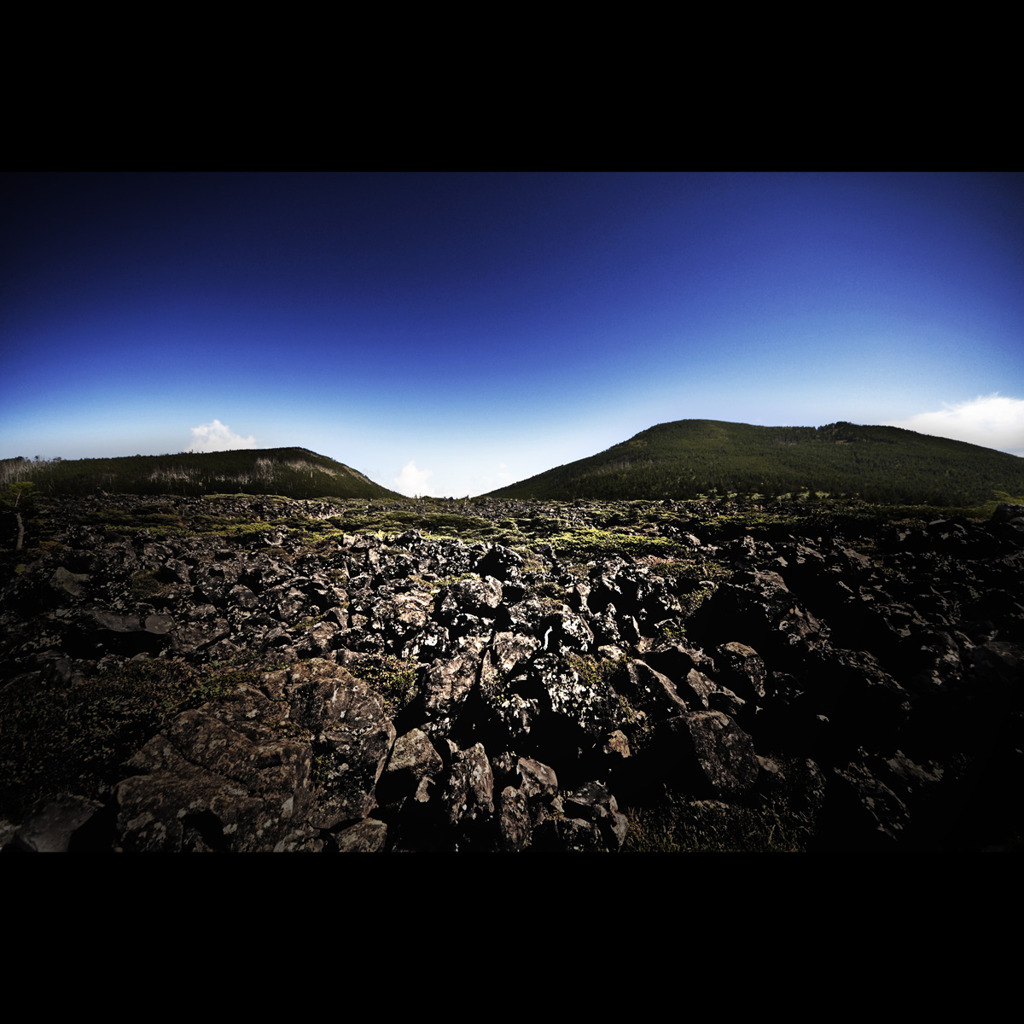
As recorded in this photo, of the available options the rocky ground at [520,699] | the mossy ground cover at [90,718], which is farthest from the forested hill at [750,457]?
the mossy ground cover at [90,718]

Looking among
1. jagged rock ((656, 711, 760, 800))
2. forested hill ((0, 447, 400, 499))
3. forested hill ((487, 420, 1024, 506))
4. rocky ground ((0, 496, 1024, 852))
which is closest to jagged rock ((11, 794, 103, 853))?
rocky ground ((0, 496, 1024, 852))

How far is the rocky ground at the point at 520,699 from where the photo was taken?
3352 mm

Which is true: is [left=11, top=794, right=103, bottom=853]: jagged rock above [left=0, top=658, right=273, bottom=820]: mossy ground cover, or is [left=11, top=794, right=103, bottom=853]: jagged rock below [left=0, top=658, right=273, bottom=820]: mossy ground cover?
below

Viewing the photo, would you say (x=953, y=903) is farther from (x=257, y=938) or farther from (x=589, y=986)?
(x=257, y=938)

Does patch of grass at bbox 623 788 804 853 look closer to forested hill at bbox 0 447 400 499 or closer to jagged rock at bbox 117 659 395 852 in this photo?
jagged rock at bbox 117 659 395 852

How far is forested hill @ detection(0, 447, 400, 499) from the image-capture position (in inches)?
371

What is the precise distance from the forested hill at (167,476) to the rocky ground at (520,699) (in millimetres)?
3950

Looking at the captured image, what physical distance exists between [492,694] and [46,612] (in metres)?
8.40

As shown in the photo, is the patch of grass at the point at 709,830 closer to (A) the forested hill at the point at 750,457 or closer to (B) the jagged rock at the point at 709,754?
(B) the jagged rock at the point at 709,754

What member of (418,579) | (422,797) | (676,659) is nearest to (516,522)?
(418,579)

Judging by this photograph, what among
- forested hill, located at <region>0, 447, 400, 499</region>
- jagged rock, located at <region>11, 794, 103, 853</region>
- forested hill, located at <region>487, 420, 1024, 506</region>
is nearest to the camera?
jagged rock, located at <region>11, 794, 103, 853</region>

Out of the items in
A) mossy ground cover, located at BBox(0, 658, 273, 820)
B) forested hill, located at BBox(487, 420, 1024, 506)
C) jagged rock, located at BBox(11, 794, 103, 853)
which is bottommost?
jagged rock, located at BBox(11, 794, 103, 853)

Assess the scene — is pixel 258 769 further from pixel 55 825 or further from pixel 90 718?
pixel 90 718

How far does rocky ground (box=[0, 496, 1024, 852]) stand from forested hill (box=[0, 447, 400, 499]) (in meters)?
3.95
